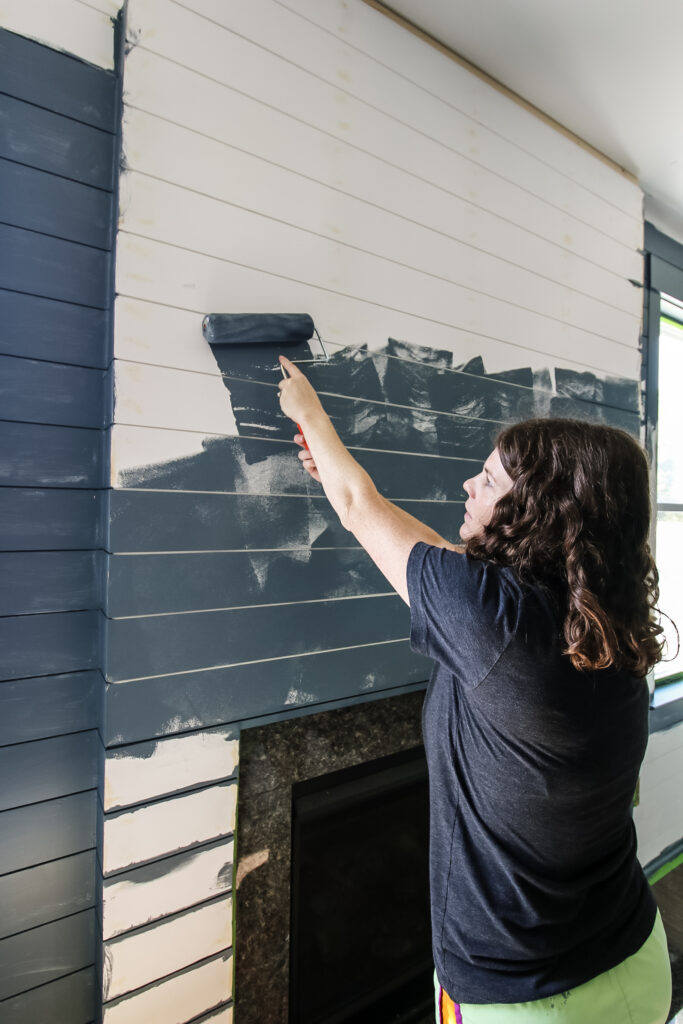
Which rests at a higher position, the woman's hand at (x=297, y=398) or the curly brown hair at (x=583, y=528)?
the woman's hand at (x=297, y=398)

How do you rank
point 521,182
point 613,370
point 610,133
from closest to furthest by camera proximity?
point 521,182 < point 610,133 < point 613,370

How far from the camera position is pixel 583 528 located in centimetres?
83

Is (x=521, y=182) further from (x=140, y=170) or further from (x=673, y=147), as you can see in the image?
(x=140, y=170)

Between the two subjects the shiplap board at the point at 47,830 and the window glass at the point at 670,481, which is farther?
the window glass at the point at 670,481

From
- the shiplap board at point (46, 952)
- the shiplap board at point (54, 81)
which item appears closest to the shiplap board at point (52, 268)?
the shiplap board at point (54, 81)

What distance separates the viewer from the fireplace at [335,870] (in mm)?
1237

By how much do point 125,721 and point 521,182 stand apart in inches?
70.2

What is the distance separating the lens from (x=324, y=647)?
128 centimetres

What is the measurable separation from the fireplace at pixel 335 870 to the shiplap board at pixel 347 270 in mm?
998

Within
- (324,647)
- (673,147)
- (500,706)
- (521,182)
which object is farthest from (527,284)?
(500,706)

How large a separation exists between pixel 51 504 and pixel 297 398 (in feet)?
1.59


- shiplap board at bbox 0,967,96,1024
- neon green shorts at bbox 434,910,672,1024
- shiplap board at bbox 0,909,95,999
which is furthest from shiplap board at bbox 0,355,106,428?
neon green shorts at bbox 434,910,672,1024

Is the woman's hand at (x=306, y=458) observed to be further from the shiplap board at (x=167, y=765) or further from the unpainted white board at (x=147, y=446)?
the shiplap board at (x=167, y=765)

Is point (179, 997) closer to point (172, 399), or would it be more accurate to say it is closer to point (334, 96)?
point (172, 399)
